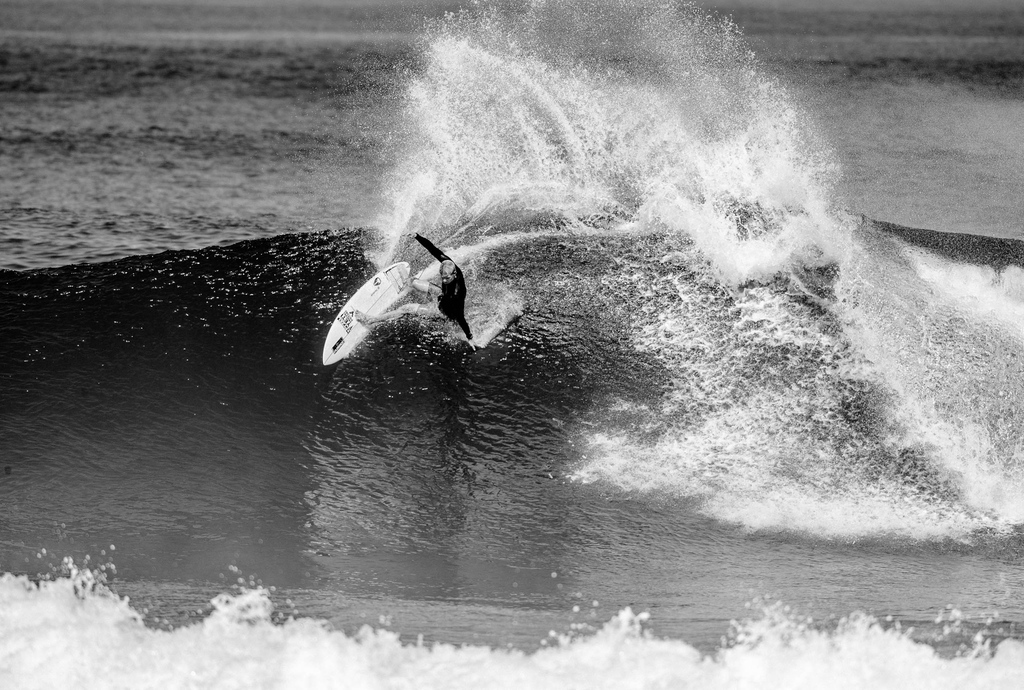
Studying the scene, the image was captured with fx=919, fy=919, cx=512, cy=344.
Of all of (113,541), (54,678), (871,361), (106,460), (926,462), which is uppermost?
(871,361)

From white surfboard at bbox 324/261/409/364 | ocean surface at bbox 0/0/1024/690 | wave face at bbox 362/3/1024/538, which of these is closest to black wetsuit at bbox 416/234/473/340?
ocean surface at bbox 0/0/1024/690

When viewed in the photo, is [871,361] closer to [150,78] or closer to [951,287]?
[951,287]

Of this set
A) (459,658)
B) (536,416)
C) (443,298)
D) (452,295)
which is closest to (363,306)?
(443,298)

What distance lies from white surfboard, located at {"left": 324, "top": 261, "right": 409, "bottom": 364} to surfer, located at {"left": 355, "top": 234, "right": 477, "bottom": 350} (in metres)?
0.16

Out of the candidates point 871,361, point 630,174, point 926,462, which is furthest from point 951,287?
point 630,174

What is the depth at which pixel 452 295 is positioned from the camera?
31.5 feet

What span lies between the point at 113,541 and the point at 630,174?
884 centimetres

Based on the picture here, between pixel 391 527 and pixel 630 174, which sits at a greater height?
pixel 630 174

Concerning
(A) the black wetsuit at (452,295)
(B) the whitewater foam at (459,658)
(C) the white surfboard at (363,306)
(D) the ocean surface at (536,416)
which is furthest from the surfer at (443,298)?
(B) the whitewater foam at (459,658)

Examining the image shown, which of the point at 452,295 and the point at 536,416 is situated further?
the point at 452,295

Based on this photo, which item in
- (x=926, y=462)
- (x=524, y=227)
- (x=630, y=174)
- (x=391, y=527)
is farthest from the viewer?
(x=630, y=174)

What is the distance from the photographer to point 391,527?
7789 millimetres

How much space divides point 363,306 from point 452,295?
55.7 inches

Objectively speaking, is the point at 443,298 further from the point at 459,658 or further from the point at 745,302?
the point at 459,658
